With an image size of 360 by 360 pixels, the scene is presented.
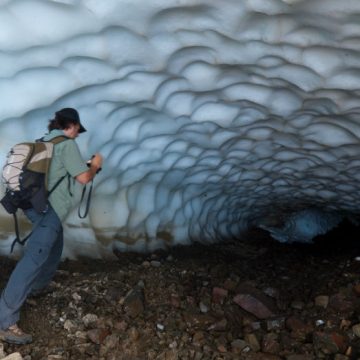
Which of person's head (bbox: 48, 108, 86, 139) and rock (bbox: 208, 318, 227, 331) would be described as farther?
rock (bbox: 208, 318, 227, 331)

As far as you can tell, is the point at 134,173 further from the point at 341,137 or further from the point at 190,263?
the point at 341,137

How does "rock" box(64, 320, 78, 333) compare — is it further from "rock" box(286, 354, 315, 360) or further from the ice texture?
"rock" box(286, 354, 315, 360)

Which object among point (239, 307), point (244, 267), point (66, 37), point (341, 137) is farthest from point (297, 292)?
point (66, 37)

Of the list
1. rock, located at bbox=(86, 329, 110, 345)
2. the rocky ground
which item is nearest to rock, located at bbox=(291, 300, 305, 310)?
the rocky ground

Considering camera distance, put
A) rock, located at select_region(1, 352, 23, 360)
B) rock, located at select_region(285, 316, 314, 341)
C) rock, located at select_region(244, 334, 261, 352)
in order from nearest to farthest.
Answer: rock, located at select_region(1, 352, 23, 360) → rock, located at select_region(244, 334, 261, 352) → rock, located at select_region(285, 316, 314, 341)

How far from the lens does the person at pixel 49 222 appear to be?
2854 mm

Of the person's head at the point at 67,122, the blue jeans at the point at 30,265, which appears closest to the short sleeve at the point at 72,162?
the person's head at the point at 67,122

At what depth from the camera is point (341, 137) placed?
13.8ft

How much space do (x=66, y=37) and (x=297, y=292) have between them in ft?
8.29

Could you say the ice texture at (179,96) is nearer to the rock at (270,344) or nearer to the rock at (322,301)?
the rock at (322,301)

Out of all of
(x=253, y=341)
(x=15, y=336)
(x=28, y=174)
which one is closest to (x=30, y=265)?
(x=15, y=336)

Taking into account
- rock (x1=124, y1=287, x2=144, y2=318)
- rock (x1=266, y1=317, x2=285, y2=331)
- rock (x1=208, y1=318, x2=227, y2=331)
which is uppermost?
rock (x1=124, y1=287, x2=144, y2=318)

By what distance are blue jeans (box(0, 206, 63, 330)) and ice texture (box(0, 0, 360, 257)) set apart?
0.94 metres

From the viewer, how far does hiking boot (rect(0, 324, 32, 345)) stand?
2850mm
